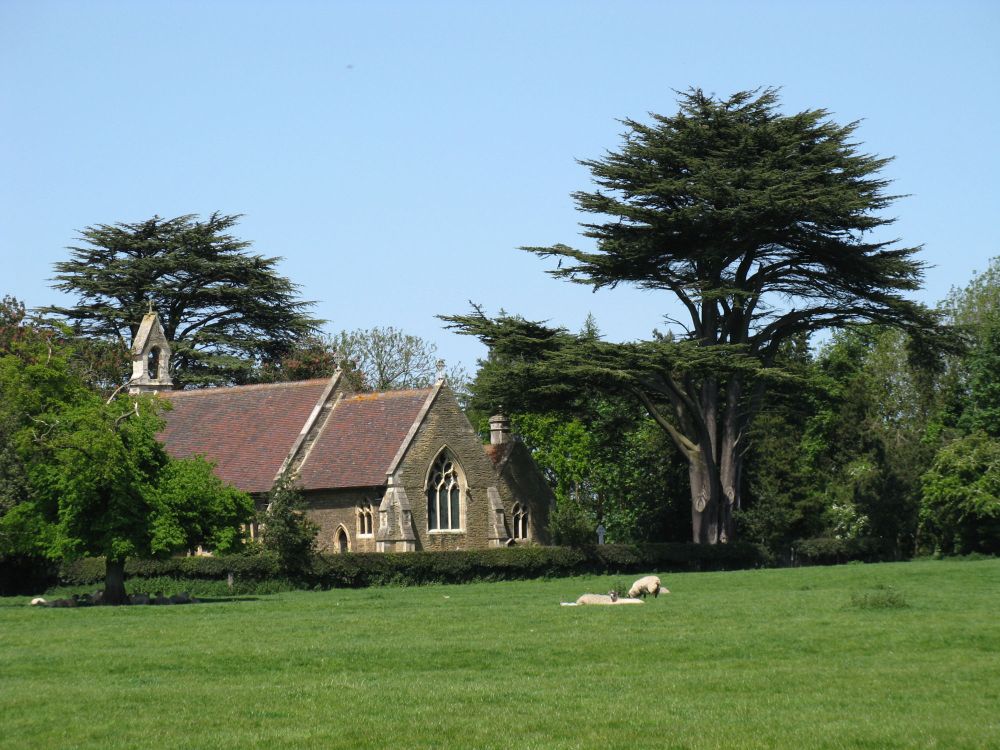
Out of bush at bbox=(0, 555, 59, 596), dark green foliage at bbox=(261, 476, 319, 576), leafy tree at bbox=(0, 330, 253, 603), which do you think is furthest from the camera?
bush at bbox=(0, 555, 59, 596)

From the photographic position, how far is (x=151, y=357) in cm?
6141

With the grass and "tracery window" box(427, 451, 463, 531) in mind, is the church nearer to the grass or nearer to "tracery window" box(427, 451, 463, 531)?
"tracery window" box(427, 451, 463, 531)

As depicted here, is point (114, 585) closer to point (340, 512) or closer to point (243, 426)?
point (340, 512)

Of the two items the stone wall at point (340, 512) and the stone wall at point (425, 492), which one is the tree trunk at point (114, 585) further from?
the stone wall at point (340, 512)

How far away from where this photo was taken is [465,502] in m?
50.4

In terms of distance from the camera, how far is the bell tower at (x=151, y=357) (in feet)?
195

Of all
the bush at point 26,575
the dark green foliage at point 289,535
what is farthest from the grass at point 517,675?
the bush at point 26,575

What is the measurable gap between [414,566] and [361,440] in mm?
8766

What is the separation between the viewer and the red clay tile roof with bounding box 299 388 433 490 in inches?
1917

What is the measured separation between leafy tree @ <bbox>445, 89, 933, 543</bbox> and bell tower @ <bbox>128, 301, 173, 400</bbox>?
1729cm

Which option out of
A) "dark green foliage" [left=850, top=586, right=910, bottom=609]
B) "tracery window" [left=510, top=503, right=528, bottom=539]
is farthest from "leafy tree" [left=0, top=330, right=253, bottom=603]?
"tracery window" [left=510, top=503, right=528, bottom=539]

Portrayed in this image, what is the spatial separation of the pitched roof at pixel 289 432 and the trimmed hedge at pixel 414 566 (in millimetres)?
5984

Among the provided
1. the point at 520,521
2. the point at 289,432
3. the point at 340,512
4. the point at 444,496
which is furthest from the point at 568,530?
the point at 289,432

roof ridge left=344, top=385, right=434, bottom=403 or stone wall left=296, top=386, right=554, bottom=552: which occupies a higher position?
roof ridge left=344, top=385, right=434, bottom=403
